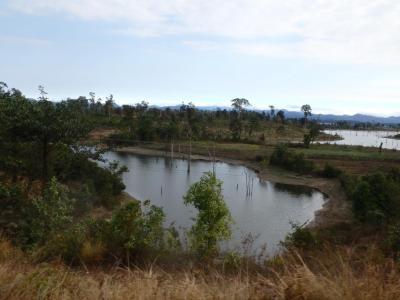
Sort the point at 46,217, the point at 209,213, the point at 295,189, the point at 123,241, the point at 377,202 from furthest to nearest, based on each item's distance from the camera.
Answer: the point at 295,189, the point at 377,202, the point at 209,213, the point at 123,241, the point at 46,217

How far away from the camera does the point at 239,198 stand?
3794 centimetres

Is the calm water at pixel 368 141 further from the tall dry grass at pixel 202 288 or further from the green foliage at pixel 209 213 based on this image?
the tall dry grass at pixel 202 288

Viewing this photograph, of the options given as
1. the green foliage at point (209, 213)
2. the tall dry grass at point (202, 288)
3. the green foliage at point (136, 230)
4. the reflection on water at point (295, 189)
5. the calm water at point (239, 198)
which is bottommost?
the reflection on water at point (295, 189)

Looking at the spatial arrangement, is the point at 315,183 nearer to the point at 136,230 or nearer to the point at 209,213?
the point at 209,213

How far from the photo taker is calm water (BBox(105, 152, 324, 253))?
27.3 meters

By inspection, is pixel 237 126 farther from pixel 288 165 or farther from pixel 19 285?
pixel 19 285

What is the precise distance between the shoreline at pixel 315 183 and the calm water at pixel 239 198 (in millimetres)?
992

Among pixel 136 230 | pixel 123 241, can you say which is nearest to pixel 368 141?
pixel 136 230

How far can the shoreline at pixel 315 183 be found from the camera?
3091 cm

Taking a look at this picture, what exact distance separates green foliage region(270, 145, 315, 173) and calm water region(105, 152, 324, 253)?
4.27 m

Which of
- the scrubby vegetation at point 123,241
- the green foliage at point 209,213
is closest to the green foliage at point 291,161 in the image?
the scrubby vegetation at point 123,241

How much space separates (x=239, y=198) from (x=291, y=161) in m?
17.8

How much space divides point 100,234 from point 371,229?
20424 mm

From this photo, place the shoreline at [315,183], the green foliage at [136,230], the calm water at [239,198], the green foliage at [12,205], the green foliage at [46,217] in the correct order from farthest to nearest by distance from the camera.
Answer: the shoreline at [315,183], the calm water at [239,198], the green foliage at [12,205], the green foliage at [136,230], the green foliage at [46,217]
